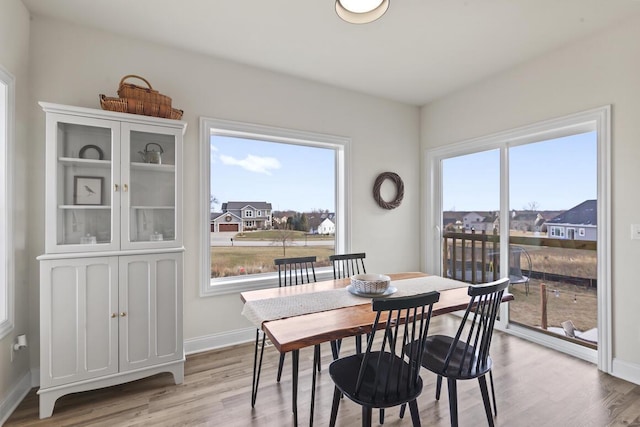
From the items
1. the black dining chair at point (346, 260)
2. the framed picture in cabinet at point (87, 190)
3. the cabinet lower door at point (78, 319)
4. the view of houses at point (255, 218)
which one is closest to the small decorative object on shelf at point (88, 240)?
the cabinet lower door at point (78, 319)

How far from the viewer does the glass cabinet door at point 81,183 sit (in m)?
1.97

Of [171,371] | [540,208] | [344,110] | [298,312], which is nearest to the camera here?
[298,312]

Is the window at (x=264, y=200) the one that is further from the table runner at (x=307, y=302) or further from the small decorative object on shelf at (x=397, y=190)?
the table runner at (x=307, y=302)

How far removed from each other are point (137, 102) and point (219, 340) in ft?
7.02

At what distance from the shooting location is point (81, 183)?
2111 mm

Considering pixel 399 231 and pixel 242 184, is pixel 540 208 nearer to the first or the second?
pixel 399 231

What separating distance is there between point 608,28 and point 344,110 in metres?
2.30

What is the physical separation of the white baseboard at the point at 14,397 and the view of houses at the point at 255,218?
5.42 ft

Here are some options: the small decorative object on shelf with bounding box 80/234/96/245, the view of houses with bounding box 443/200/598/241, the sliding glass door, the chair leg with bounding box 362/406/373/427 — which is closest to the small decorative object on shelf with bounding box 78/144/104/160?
the small decorative object on shelf with bounding box 80/234/96/245

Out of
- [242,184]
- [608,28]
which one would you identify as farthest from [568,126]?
[242,184]

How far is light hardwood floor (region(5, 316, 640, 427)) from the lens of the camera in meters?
1.86

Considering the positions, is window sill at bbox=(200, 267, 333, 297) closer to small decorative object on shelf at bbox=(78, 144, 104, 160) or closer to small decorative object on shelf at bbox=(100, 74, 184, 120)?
small decorative object on shelf at bbox=(78, 144, 104, 160)

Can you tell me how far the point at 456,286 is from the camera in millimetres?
2357

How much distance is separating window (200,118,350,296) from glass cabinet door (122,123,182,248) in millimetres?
453
